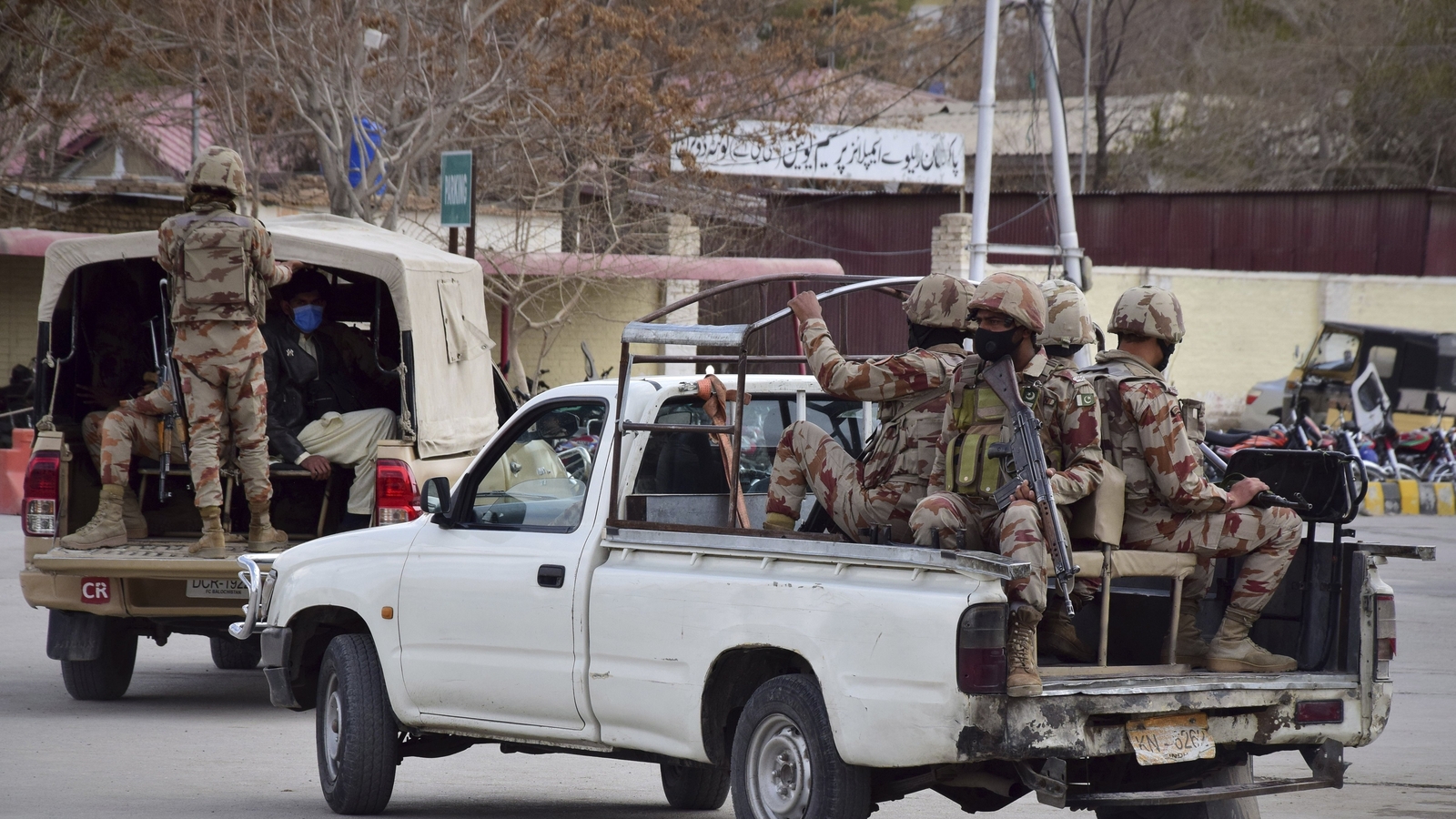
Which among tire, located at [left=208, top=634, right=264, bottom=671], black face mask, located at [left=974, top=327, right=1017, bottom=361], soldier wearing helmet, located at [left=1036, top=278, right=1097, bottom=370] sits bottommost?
tire, located at [left=208, top=634, right=264, bottom=671]

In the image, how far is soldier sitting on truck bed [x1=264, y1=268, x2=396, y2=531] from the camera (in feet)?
30.1

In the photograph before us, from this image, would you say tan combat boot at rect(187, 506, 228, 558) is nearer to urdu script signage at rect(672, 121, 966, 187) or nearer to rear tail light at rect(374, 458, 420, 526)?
rear tail light at rect(374, 458, 420, 526)

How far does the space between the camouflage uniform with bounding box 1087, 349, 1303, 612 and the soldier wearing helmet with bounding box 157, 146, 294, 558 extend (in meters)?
4.85

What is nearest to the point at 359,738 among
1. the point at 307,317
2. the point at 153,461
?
the point at 153,461

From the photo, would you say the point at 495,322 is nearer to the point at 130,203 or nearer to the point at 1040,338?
the point at 130,203

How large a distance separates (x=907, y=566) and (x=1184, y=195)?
32.0m

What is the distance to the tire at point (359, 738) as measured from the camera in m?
6.49

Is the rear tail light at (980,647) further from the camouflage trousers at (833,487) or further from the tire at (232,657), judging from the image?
the tire at (232,657)

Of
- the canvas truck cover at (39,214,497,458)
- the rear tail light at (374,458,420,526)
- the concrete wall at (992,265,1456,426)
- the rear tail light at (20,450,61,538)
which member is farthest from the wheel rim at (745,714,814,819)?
the concrete wall at (992,265,1456,426)

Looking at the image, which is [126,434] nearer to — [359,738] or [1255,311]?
[359,738]

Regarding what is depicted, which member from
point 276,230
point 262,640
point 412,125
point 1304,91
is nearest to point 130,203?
point 412,125

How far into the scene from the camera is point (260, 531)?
888 cm

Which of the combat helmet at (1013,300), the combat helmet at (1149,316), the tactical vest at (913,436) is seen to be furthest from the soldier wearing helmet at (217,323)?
the combat helmet at (1149,316)

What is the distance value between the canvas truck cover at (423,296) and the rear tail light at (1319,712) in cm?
505
